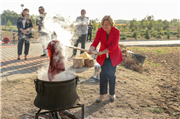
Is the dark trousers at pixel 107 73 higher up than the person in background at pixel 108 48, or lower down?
lower down

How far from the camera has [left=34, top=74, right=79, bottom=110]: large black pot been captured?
2455 mm

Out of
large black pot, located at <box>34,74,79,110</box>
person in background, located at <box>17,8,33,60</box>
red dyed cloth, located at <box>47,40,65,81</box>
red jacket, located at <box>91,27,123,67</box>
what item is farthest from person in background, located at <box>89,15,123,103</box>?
person in background, located at <box>17,8,33,60</box>

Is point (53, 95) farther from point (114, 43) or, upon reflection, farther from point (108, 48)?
point (114, 43)

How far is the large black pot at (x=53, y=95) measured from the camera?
8.05ft

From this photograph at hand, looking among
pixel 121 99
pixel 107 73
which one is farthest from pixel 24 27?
pixel 121 99

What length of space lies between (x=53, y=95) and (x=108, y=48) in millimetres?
1533

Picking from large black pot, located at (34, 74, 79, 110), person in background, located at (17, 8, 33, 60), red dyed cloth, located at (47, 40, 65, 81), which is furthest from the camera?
person in background, located at (17, 8, 33, 60)

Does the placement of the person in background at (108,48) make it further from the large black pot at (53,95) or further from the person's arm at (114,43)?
the large black pot at (53,95)

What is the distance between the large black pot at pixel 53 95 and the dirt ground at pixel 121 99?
0.85 metres

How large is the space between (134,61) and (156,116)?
4414 millimetres

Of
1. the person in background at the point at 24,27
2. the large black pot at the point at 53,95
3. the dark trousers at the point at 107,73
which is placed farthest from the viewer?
the person in background at the point at 24,27

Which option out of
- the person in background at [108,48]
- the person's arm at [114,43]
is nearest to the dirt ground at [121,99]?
the person in background at [108,48]

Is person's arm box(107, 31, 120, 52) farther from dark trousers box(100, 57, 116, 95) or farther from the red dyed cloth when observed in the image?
the red dyed cloth

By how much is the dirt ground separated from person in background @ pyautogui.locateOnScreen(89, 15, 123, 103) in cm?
40
